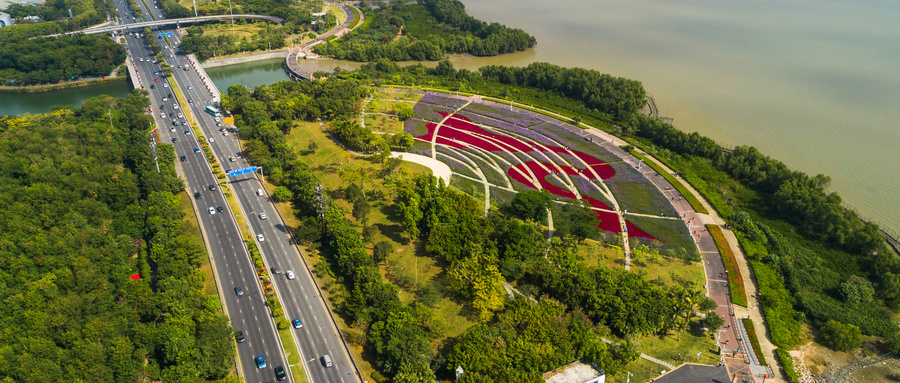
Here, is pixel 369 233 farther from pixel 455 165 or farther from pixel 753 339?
→ pixel 753 339

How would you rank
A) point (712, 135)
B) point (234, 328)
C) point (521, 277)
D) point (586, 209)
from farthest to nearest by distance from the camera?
point (712, 135) → point (586, 209) → point (521, 277) → point (234, 328)

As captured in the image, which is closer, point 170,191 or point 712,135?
point 170,191

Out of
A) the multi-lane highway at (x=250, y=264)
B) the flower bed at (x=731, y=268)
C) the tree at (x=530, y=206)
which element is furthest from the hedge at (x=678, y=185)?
the multi-lane highway at (x=250, y=264)

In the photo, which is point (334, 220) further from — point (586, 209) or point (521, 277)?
point (586, 209)

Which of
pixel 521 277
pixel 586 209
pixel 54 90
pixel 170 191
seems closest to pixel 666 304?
pixel 521 277

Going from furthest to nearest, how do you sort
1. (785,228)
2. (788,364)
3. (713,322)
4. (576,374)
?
1. (785,228)
2. (713,322)
3. (788,364)
4. (576,374)

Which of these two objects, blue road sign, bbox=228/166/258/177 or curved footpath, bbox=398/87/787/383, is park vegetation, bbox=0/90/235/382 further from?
curved footpath, bbox=398/87/787/383

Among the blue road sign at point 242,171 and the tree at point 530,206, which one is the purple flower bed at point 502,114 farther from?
the blue road sign at point 242,171

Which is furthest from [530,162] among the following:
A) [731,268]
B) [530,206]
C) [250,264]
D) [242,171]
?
[250,264]
